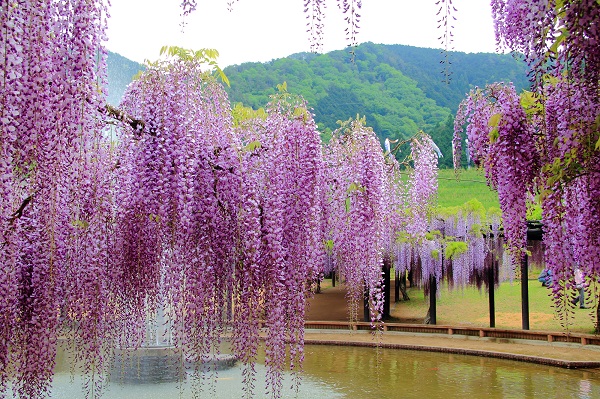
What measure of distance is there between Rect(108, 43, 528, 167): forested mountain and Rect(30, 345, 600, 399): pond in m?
25.1

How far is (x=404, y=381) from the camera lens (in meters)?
10.8

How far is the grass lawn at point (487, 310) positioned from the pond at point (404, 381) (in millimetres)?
6229

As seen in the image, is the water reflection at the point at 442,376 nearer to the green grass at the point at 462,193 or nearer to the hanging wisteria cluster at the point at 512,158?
the hanging wisteria cluster at the point at 512,158

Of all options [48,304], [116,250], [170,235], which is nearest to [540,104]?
[170,235]

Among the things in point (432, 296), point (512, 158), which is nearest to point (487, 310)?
point (432, 296)

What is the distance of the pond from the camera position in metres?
9.57

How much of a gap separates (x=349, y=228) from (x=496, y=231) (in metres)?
10.3

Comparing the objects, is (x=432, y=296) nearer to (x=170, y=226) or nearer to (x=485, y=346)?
(x=485, y=346)

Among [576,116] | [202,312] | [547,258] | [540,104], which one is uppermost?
[540,104]

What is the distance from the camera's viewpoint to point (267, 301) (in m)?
5.65

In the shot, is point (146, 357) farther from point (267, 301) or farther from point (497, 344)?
point (497, 344)

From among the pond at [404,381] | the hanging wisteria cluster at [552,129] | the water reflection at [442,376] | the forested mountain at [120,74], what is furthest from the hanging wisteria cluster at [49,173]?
the forested mountain at [120,74]

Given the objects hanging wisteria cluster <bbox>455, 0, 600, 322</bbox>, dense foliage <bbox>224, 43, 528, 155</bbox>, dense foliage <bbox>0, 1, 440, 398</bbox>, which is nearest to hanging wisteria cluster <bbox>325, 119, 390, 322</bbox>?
dense foliage <bbox>0, 1, 440, 398</bbox>

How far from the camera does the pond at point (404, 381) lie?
31.4ft
